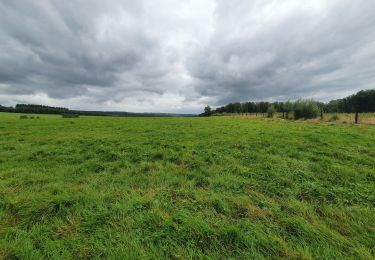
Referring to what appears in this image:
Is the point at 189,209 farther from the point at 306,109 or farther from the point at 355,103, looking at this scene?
the point at 355,103

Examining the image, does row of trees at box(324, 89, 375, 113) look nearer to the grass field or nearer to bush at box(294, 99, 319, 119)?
bush at box(294, 99, 319, 119)

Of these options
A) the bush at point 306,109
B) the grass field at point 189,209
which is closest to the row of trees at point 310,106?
the bush at point 306,109

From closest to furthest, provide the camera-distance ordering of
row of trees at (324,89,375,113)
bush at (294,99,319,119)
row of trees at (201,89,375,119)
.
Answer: bush at (294,99,319,119) → row of trees at (201,89,375,119) → row of trees at (324,89,375,113)

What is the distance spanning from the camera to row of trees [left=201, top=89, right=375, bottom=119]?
36188mm

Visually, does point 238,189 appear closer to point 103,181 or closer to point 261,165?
point 261,165

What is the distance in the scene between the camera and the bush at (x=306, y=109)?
34.9m

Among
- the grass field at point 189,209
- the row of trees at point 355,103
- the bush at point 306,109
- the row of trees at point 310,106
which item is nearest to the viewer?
the grass field at point 189,209

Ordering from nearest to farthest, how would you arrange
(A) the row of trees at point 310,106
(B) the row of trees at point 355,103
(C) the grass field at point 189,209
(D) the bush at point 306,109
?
(C) the grass field at point 189,209, (D) the bush at point 306,109, (A) the row of trees at point 310,106, (B) the row of trees at point 355,103

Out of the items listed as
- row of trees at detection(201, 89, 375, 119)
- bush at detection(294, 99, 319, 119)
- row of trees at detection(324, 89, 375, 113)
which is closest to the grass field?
row of trees at detection(201, 89, 375, 119)

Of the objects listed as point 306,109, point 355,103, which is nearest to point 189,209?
point 306,109

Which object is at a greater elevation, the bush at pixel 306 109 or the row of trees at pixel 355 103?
the row of trees at pixel 355 103

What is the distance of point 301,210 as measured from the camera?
3.48 metres

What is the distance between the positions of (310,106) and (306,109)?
36.1 inches

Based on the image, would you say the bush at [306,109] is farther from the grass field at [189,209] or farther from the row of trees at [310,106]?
the grass field at [189,209]
